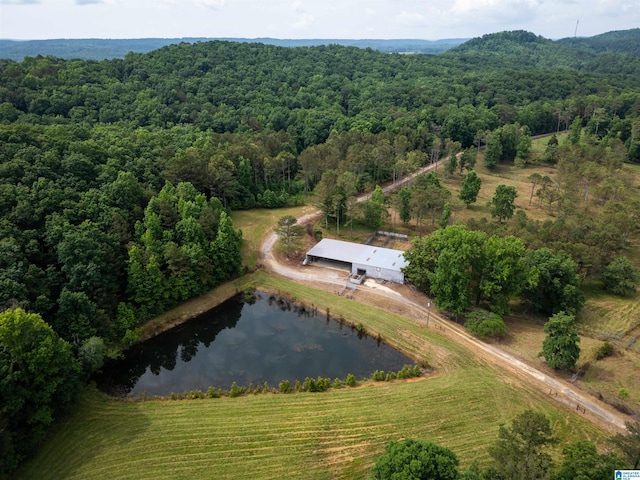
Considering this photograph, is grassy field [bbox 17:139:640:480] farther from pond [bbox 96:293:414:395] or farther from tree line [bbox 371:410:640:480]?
tree line [bbox 371:410:640:480]

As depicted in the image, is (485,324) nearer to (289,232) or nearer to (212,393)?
(212,393)

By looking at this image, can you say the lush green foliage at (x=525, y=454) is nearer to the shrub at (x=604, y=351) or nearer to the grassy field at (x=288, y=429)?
the grassy field at (x=288, y=429)

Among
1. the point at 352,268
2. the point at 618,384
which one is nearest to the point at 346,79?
the point at 352,268

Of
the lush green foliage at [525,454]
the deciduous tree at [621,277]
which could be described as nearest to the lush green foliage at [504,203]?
the deciduous tree at [621,277]

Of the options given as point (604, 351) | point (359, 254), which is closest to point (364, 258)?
point (359, 254)

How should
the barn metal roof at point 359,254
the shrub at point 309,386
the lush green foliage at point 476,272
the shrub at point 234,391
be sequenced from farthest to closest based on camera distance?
the barn metal roof at point 359,254, the lush green foliage at point 476,272, the shrub at point 309,386, the shrub at point 234,391

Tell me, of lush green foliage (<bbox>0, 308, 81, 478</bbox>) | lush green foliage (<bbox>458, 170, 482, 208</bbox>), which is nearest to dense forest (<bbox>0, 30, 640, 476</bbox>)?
lush green foliage (<bbox>0, 308, 81, 478</bbox>)
